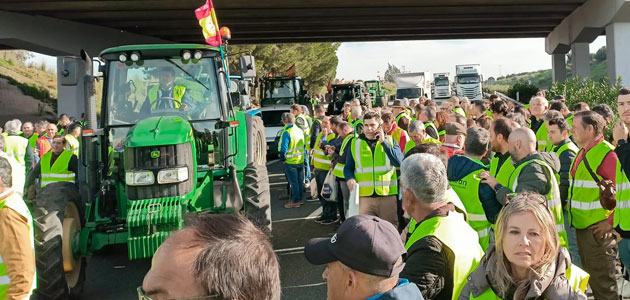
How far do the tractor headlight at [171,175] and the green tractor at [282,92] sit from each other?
14856mm

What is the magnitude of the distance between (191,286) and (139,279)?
5.62 meters

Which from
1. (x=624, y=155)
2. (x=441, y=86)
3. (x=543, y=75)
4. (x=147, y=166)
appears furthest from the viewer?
(x=543, y=75)

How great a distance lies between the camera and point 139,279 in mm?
6629

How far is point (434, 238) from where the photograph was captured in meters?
2.85

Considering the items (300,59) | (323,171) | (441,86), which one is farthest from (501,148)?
(300,59)

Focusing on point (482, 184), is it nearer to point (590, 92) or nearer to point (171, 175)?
point (171, 175)

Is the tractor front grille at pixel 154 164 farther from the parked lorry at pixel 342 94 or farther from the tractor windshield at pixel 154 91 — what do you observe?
the parked lorry at pixel 342 94

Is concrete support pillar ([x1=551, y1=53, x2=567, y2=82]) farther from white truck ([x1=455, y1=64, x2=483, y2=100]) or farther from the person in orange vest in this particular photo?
the person in orange vest

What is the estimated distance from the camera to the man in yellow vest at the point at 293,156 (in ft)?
34.1

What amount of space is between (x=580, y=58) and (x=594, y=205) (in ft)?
92.4

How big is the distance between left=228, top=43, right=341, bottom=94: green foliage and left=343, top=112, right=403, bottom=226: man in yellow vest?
21.9m

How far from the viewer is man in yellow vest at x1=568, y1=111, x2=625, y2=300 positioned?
4.70 meters

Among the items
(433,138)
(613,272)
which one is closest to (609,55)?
(433,138)

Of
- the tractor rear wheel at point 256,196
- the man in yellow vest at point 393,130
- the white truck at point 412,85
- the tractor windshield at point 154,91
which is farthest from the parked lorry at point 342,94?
the tractor windshield at point 154,91
